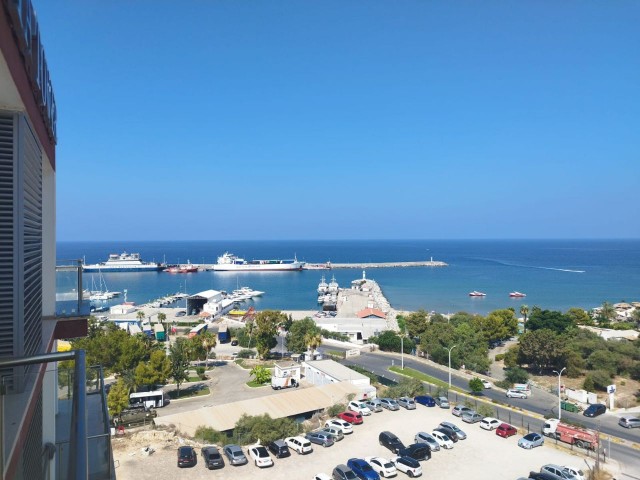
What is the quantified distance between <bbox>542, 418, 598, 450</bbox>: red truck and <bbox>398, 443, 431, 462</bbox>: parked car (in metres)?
6.04

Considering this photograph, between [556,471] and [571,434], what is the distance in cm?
404

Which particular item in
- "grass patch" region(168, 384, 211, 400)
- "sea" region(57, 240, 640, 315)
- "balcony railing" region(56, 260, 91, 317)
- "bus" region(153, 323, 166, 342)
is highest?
"balcony railing" region(56, 260, 91, 317)

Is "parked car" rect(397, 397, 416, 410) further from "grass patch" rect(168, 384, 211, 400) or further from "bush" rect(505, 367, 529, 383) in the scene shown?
"grass patch" rect(168, 384, 211, 400)

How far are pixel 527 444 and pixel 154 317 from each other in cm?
4438

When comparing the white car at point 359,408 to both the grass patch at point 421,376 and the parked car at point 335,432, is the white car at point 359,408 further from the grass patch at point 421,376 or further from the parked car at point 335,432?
the grass patch at point 421,376

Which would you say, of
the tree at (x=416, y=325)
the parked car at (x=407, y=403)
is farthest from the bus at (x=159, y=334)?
the parked car at (x=407, y=403)

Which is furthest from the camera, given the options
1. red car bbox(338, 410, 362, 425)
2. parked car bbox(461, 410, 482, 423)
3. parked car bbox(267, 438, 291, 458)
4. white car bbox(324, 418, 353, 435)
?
parked car bbox(461, 410, 482, 423)

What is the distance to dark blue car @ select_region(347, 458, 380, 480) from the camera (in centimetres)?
1438

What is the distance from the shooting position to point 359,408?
20953 millimetres

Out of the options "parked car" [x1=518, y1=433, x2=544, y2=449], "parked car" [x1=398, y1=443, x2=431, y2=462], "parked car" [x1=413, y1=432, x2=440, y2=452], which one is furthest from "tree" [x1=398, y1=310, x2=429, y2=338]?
"parked car" [x1=398, y1=443, x2=431, y2=462]

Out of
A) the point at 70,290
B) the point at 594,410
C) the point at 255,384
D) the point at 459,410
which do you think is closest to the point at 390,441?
the point at 459,410

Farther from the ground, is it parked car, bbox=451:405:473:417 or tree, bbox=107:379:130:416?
tree, bbox=107:379:130:416

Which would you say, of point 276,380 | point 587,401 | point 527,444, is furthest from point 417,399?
point 587,401

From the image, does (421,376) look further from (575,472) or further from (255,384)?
(575,472)
